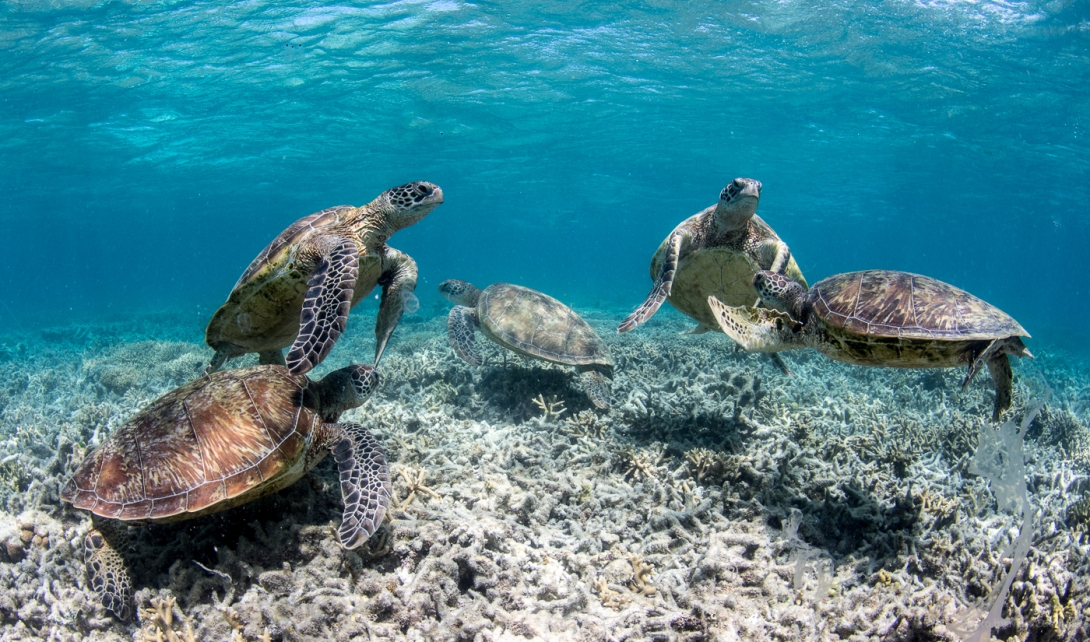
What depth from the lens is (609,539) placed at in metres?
3.47

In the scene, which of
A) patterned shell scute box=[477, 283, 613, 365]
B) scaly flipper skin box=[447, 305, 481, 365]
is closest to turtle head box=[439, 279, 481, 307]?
scaly flipper skin box=[447, 305, 481, 365]

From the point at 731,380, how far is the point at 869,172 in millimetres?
35428

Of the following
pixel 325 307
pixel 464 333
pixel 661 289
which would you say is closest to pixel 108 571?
pixel 325 307

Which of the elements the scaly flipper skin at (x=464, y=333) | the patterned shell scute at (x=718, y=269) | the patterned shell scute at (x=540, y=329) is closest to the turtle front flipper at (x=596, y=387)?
the patterned shell scute at (x=540, y=329)

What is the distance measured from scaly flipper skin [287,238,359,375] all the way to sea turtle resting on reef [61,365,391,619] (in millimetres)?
266

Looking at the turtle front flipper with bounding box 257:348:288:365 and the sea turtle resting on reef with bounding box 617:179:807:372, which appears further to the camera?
the turtle front flipper with bounding box 257:348:288:365

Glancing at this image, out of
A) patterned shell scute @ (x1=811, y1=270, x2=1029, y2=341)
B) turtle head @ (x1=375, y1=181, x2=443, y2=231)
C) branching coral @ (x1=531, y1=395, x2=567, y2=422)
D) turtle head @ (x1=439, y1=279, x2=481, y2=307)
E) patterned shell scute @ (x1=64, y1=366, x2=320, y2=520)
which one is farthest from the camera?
turtle head @ (x1=439, y1=279, x2=481, y2=307)

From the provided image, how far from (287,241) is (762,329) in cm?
447

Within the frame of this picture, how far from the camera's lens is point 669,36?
55.1 feet

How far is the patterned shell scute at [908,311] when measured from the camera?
333 cm

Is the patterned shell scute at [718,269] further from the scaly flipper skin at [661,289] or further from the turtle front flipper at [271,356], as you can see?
the turtle front flipper at [271,356]

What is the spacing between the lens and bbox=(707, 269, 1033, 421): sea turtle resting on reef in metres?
3.37

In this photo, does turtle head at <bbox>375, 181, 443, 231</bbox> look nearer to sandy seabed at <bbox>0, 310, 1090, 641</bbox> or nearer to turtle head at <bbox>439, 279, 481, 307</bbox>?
sandy seabed at <bbox>0, 310, 1090, 641</bbox>

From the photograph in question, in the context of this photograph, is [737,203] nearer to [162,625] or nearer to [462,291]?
[462,291]
